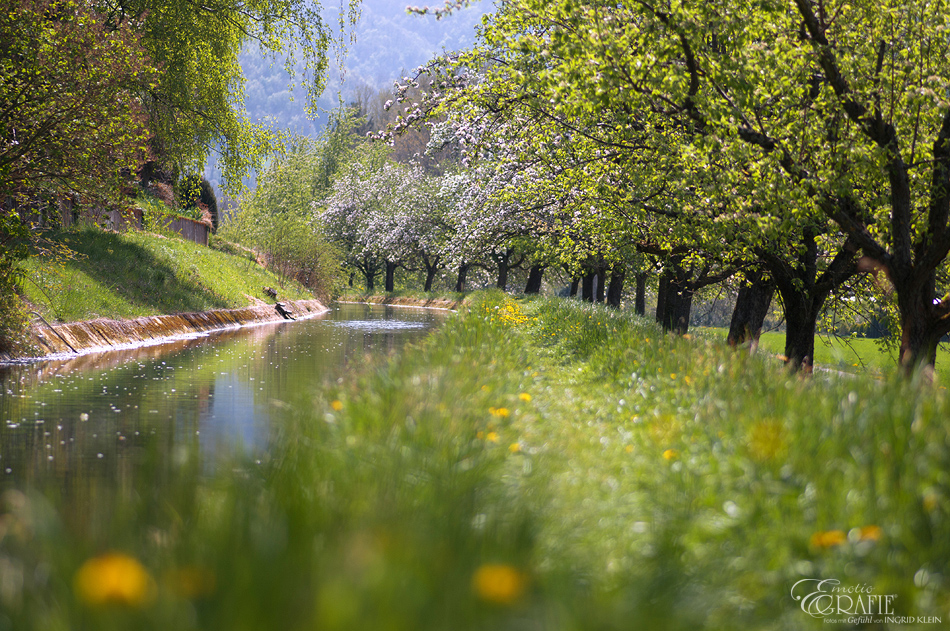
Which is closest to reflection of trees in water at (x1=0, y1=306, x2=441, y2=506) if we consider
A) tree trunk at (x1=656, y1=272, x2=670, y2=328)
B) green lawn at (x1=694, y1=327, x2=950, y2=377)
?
green lawn at (x1=694, y1=327, x2=950, y2=377)

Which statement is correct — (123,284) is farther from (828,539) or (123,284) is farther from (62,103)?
(828,539)

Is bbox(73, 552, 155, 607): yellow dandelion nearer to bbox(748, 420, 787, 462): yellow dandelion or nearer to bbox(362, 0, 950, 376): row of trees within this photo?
bbox(748, 420, 787, 462): yellow dandelion

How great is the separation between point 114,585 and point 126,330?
1577 centimetres

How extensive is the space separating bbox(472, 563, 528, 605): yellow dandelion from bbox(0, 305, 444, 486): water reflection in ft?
4.87

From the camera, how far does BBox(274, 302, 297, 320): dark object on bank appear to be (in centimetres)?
2975

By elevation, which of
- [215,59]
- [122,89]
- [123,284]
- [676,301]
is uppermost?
[215,59]

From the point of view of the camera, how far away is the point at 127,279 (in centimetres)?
1820

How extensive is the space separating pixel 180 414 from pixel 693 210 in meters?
7.59

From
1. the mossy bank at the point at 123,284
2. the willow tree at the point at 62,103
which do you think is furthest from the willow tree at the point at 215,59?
the willow tree at the point at 62,103

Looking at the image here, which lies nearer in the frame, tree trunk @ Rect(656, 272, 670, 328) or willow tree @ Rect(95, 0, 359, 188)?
tree trunk @ Rect(656, 272, 670, 328)

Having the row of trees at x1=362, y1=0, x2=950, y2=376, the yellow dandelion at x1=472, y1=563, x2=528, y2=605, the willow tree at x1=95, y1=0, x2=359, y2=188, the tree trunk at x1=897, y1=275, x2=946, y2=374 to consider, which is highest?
the willow tree at x1=95, y1=0, x2=359, y2=188

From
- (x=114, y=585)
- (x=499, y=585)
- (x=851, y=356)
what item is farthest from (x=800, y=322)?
(x=851, y=356)

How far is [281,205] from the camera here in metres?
66.2

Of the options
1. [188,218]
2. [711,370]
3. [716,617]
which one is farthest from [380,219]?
[716,617]
